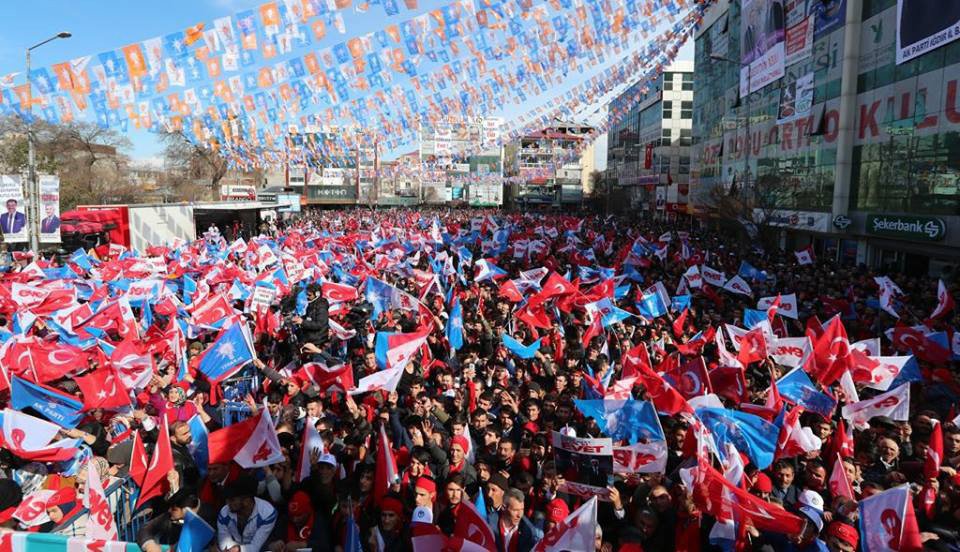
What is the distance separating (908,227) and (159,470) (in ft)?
80.9

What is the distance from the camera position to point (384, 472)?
5.70 m

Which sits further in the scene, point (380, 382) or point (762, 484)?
point (380, 382)

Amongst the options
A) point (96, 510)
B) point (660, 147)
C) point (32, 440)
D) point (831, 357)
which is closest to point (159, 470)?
point (96, 510)

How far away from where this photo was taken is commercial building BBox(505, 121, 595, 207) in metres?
78.3

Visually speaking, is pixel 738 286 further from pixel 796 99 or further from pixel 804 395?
pixel 796 99

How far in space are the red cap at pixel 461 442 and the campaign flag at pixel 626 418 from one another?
1.14 metres

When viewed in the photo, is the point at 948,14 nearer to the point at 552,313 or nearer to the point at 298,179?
the point at 552,313

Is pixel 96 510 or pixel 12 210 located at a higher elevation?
pixel 12 210

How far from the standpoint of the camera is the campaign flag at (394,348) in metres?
8.44

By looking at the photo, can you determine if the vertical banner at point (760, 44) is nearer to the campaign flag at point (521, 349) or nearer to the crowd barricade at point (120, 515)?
the campaign flag at point (521, 349)

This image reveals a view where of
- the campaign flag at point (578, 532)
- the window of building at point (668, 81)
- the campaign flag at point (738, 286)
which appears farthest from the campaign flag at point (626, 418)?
the window of building at point (668, 81)

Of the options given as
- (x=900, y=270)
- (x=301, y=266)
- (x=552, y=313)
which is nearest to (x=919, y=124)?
(x=900, y=270)

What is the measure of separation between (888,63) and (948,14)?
15.8 ft

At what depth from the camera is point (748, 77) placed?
34.8 metres
